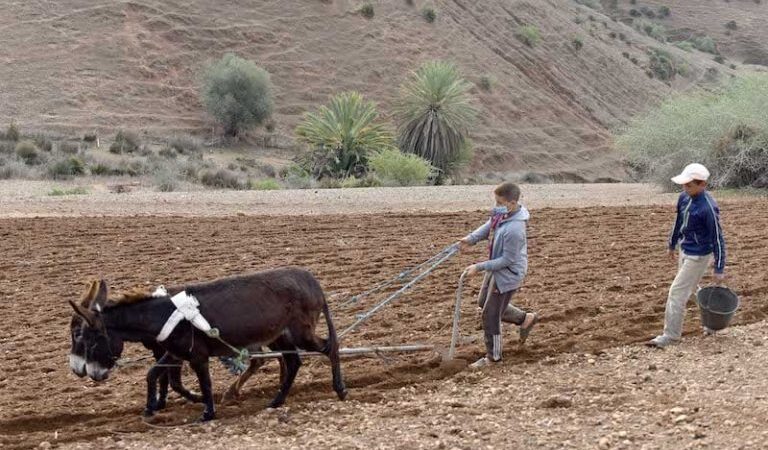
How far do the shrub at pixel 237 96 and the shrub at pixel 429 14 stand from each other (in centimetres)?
1462

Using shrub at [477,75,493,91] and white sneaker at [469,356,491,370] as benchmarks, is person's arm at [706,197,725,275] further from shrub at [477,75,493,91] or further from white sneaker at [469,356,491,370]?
shrub at [477,75,493,91]

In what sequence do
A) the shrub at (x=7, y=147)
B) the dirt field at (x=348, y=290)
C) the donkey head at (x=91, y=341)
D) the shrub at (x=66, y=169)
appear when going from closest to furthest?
the donkey head at (x=91, y=341), the dirt field at (x=348, y=290), the shrub at (x=66, y=169), the shrub at (x=7, y=147)

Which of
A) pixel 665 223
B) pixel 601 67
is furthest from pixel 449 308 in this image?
pixel 601 67

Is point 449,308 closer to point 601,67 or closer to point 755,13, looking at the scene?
point 601,67

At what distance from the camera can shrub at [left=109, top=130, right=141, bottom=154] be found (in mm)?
40125

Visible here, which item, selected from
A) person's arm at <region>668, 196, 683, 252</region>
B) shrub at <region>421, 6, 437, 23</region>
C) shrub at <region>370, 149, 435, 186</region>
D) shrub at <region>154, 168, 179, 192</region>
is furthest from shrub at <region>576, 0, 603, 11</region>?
person's arm at <region>668, 196, 683, 252</region>

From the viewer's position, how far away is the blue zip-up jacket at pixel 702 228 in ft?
30.3

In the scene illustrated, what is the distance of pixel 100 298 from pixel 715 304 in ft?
19.6

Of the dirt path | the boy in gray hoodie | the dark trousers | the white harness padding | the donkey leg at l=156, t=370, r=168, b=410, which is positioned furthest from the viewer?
the dirt path

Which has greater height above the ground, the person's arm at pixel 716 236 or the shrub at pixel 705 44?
the shrub at pixel 705 44

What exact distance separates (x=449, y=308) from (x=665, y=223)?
8433mm

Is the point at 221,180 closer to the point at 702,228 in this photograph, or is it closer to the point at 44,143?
the point at 44,143

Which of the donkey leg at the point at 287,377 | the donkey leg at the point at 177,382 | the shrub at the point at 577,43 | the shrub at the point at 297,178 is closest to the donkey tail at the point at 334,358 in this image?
the donkey leg at the point at 287,377

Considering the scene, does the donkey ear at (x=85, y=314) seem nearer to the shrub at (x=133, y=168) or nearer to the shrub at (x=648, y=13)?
the shrub at (x=133, y=168)
